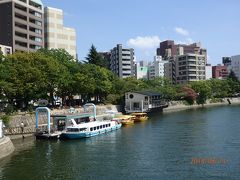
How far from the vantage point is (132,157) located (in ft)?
136

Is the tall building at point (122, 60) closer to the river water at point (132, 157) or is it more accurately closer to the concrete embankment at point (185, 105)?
→ the concrete embankment at point (185, 105)

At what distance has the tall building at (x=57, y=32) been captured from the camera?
130000mm

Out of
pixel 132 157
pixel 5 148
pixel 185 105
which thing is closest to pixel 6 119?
pixel 5 148

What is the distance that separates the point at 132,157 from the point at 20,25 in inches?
3093

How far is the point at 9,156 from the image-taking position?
4309 centimetres

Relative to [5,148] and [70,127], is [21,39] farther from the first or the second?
[5,148]

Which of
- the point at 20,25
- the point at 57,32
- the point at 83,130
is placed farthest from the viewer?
the point at 57,32

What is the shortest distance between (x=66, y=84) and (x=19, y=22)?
34.9 m

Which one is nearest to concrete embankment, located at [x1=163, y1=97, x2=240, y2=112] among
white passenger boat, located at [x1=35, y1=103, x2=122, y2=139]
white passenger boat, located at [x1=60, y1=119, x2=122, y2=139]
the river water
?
white passenger boat, located at [x1=35, y1=103, x2=122, y2=139]

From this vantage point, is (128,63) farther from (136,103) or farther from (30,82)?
(30,82)

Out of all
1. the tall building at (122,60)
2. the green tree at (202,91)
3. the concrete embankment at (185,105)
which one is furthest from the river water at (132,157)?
the tall building at (122,60)

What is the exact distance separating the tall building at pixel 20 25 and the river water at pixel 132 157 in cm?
5622

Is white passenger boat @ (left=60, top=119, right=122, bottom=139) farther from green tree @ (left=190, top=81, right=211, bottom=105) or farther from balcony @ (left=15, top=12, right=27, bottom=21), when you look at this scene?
green tree @ (left=190, top=81, right=211, bottom=105)

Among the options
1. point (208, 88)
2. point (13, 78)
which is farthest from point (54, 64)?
point (208, 88)
